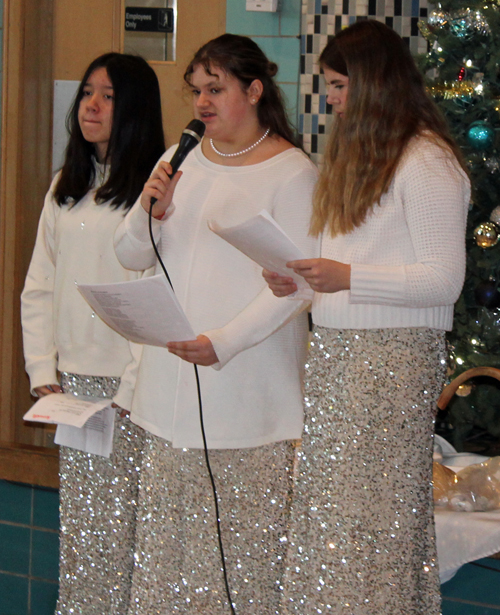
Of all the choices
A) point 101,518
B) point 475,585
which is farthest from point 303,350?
point 475,585

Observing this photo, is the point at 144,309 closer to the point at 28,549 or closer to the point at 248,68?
the point at 248,68

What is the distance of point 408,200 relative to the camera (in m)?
1.43

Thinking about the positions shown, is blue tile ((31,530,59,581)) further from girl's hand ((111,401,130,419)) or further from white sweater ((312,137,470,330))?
white sweater ((312,137,470,330))

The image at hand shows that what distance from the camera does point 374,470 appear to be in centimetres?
149

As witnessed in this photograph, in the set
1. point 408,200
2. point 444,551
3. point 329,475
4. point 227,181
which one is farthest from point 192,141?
point 444,551

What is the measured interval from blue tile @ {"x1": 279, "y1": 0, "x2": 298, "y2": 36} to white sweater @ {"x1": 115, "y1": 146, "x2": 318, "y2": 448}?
1752mm

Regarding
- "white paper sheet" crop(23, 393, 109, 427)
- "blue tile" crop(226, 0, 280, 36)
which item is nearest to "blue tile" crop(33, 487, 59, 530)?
"white paper sheet" crop(23, 393, 109, 427)

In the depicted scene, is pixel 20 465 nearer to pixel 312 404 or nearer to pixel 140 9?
pixel 312 404

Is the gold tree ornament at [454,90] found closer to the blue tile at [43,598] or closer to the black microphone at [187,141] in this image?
the black microphone at [187,141]

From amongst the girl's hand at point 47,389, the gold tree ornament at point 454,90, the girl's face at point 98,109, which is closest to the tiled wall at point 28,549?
the girl's hand at point 47,389

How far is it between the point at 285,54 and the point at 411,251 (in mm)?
2107

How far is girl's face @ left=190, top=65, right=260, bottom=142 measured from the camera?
5.72 ft

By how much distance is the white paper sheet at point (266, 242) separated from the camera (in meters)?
1.37

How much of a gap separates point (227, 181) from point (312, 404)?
54cm
